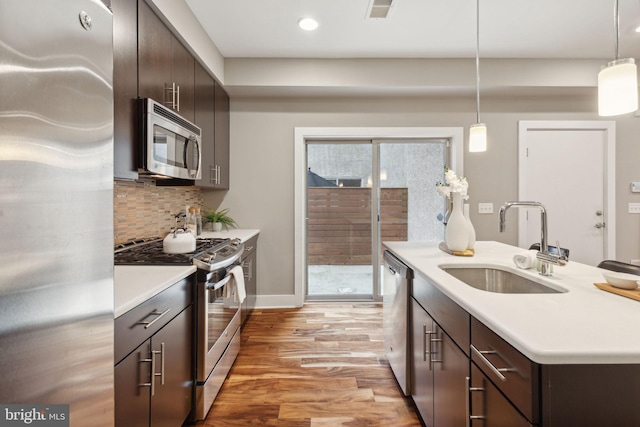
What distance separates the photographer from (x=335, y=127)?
3.60 m

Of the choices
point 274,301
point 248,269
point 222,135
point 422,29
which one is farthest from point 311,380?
point 422,29

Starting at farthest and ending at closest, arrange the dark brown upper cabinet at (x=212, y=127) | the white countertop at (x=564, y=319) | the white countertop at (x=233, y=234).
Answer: the white countertop at (x=233, y=234)
the dark brown upper cabinet at (x=212, y=127)
the white countertop at (x=564, y=319)

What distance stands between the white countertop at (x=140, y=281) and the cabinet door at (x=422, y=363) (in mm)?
1152

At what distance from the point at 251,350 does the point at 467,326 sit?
6.27 ft

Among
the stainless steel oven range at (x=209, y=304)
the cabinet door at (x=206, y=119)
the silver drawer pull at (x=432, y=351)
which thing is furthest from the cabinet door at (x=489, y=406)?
the cabinet door at (x=206, y=119)

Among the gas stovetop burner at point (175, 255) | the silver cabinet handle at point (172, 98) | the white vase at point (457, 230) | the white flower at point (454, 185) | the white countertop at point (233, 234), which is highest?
the silver cabinet handle at point (172, 98)

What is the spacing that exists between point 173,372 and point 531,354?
1.38 m

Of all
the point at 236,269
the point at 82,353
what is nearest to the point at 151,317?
the point at 82,353

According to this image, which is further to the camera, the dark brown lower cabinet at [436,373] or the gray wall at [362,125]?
the gray wall at [362,125]

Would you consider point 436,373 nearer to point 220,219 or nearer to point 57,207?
point 57,207

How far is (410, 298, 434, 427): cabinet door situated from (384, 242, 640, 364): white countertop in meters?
0.29

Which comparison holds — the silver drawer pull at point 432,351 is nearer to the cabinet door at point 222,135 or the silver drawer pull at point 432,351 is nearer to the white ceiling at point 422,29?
the white ceiling at point 422,29

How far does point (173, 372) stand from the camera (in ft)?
4.72

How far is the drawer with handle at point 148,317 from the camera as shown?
41.1 inches
